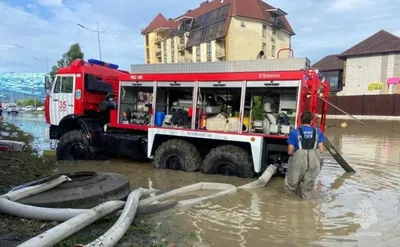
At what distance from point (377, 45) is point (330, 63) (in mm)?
9736

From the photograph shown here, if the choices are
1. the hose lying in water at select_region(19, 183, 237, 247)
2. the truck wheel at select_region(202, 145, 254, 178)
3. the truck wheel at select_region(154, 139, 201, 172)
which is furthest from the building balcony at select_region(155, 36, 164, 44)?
the hose lying in water at select_region(19, 183, 237, 247)

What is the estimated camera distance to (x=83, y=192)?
4988 millimetres

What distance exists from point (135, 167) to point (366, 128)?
56.1 feet

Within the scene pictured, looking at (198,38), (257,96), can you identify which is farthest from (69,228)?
(198,38)

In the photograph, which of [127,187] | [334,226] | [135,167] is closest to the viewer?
[334,226]

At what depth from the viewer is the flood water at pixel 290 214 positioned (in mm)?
4297

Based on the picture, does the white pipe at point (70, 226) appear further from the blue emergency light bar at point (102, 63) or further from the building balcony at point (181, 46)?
the building balcony at point (181, 46)

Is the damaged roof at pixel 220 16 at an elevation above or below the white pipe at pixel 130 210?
above

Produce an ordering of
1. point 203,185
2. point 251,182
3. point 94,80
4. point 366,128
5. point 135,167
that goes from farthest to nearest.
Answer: point 366,128, point 94,80, point 135,167, point 251,182, point 203,185

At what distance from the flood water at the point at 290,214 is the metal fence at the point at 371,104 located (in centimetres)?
1865

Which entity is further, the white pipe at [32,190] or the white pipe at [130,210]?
the white pipe at [32,190]

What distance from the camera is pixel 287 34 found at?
2090 inches

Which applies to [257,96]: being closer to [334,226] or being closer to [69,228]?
[334,226]

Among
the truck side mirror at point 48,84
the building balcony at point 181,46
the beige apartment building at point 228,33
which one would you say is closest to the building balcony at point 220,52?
the beige apartment building at point 228,33
